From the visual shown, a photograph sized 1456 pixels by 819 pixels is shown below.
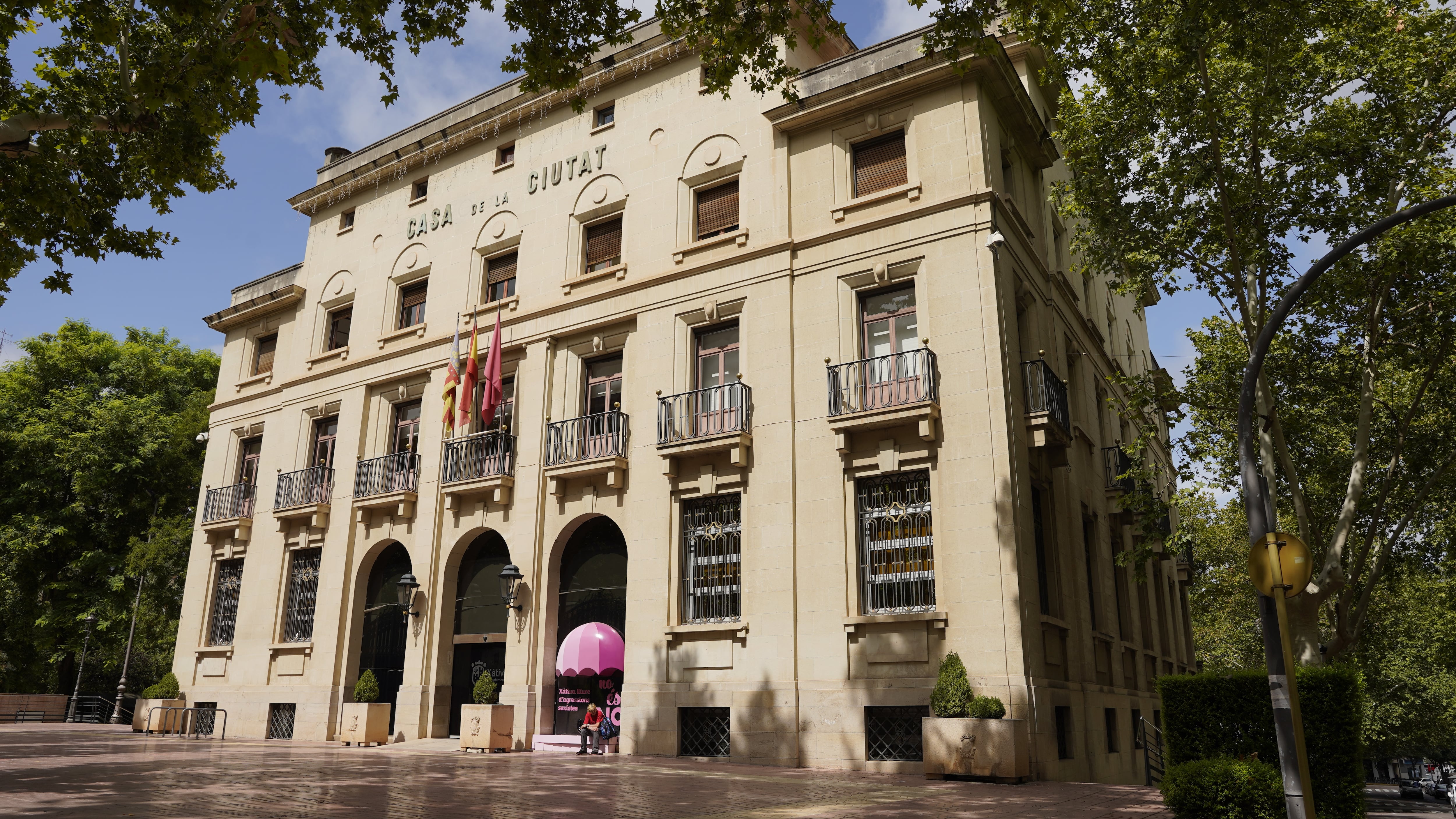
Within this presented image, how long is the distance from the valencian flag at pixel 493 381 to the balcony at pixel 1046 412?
36.9ft

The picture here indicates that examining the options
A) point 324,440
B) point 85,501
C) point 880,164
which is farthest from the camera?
point 85,501

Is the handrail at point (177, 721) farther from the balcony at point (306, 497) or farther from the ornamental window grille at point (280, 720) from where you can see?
the balcony at point (306, 497)

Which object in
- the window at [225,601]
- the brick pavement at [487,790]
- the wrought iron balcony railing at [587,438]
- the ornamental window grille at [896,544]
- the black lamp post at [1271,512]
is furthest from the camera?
the window at [225,601]

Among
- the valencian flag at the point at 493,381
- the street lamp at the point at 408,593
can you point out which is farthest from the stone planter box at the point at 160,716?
the valencian flag at the point at 493,381

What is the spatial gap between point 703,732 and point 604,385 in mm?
7922

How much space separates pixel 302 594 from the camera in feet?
81.3

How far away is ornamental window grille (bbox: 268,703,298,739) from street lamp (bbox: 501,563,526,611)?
7.79 metres

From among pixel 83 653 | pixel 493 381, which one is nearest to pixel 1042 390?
pixel 493 381

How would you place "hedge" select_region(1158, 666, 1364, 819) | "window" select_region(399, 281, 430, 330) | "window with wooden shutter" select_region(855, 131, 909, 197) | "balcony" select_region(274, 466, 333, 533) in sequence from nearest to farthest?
"hedge" select_region(1158, 666, 1364, 819), "window with wooden shutter" select_region(855, 131, 909, 197), "balcony" select_region(274, 466, 333, 533), "window" select_region(399, 281, 430, 330)

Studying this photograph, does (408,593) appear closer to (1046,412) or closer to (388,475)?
(388,475)

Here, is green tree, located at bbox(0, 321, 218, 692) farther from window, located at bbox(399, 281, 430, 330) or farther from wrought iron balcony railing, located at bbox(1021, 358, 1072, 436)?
wrought iron balcony railing, located at bbox(1021, 358, 1072, 436)

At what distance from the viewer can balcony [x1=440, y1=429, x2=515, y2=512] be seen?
69.4ft

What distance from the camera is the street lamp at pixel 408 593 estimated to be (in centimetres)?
2138

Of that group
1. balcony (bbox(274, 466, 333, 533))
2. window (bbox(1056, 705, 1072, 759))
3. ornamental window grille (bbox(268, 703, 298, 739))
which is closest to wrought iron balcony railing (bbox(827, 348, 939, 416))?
window (bbox(1056, 705, 1072, 759))
